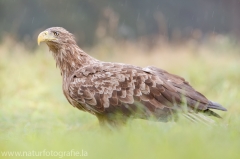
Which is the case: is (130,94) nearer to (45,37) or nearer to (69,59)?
(69,59)

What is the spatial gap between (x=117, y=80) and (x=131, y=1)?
1916cm

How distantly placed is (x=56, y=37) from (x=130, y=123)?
187 cm

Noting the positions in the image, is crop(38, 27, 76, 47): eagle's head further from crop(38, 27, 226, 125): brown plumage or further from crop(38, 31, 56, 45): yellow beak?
crop(38, 27, 226, 125): brown plumage

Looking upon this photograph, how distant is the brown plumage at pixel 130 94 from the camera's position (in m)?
7.14

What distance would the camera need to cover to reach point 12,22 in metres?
24.0

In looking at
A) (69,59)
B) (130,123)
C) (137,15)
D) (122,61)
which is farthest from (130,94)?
(137,15)

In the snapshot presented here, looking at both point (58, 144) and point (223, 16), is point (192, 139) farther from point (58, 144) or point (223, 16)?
point (223, 16)

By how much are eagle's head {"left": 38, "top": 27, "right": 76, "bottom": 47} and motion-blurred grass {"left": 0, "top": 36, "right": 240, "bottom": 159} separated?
3.77 feet

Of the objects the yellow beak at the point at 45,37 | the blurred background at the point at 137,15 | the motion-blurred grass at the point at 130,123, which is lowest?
the motion-blurred grass at the point at 130,123

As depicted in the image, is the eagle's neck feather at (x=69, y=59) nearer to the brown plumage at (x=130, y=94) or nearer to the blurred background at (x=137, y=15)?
the brown plumage at (x=130, y=94)

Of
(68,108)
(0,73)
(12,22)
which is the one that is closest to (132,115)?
(68,108)

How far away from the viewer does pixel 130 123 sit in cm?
671

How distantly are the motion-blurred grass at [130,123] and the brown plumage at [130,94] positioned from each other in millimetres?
256

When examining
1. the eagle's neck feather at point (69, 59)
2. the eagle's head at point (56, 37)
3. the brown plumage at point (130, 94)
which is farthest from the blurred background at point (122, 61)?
the eagle's head at point (56, 37)
